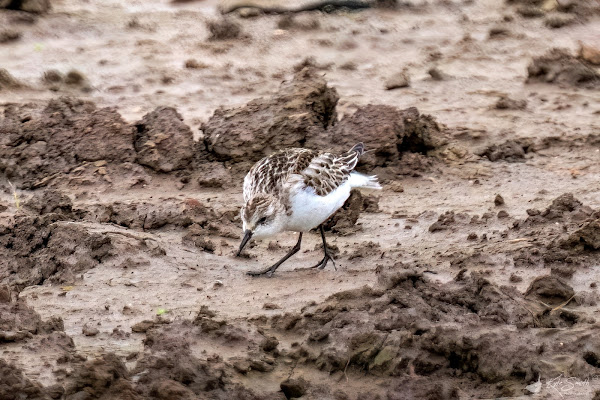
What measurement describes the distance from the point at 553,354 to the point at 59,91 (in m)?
7.59

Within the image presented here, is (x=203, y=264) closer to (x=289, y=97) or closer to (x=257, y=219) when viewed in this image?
(x=257, y=219)

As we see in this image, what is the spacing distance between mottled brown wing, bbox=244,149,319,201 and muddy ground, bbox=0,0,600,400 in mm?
646

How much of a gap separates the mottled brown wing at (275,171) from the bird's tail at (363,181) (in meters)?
0.56

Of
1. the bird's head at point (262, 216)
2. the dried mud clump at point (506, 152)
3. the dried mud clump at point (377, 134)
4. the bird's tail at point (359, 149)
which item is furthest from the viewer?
the dried mud clump at point (506, 152)

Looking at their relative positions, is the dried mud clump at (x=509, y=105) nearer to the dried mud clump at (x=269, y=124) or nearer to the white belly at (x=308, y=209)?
the dried mud clump at (x=269, y=124)

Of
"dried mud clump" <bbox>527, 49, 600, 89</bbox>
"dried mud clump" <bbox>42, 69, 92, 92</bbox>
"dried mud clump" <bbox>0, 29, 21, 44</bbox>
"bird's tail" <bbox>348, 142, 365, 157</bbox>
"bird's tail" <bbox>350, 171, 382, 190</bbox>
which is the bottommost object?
"dried mud clump" <bbox>42, 69, 92, 92</bbox>

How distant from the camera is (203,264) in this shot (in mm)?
7883

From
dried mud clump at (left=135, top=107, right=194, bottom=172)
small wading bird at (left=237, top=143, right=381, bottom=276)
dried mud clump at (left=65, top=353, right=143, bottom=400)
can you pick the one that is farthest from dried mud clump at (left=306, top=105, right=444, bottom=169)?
dried mud clump at (left=65, top=353, right=143, bottom=400)

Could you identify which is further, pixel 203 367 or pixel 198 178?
pixel 198 178

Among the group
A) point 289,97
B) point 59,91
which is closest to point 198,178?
point 289,97

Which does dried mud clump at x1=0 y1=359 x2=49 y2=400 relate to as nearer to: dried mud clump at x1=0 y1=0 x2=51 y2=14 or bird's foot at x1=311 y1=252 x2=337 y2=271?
bird's foot at x1=311 y1=252 x2=337 y2=271

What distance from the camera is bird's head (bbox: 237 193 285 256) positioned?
7.54 meters

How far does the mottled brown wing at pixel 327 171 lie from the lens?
7965mm

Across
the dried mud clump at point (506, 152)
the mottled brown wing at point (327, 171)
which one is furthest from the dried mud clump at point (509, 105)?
the mottled brown wing at point (327, 171)
